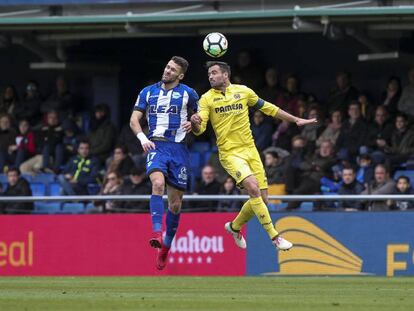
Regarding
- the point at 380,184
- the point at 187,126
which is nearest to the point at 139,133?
the point at 187,126

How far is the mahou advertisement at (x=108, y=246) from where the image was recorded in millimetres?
18516

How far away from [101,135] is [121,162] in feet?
5.66

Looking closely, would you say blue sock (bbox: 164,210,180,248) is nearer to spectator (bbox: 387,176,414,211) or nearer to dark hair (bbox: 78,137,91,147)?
spectator (bbox: 387,176,414,211)

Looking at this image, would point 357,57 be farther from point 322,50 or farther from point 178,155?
point 178,155

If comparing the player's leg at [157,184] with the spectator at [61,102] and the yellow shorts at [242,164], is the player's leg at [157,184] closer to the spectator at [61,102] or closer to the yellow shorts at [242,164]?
the yellow shorts at [242,164]

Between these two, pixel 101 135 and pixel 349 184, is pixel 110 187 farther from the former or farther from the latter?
pixel 349 184

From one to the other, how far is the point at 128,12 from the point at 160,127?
7.47 metres

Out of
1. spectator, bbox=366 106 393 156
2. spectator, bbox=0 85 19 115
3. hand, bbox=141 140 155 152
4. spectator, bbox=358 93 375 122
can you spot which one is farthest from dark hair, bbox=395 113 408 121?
spectator, bbox=0 85 19 115

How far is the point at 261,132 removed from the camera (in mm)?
21375

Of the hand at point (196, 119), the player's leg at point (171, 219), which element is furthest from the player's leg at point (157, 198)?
the hand at point (196, 119)

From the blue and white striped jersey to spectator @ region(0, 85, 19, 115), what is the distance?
10959 mm
